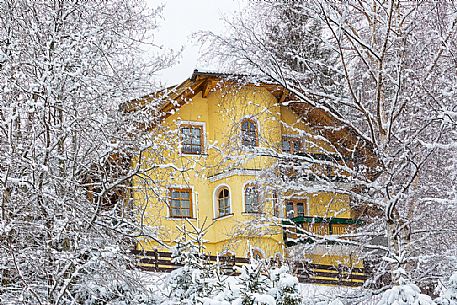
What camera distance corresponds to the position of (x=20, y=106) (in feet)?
31.7

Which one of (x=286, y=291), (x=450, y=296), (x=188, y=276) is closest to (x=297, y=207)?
(x=188, y=276)

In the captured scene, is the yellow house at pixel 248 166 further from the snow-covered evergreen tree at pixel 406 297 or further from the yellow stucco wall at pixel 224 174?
the snow-covered evergreen tree at pixel 406 297

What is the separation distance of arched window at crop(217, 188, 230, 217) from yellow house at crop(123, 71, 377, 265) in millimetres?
31

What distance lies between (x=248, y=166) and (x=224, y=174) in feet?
2.81

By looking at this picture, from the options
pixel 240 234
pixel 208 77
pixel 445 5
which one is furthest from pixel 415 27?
pixel 208 77

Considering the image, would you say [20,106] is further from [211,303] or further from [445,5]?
[445,5]

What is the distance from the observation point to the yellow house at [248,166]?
11609mm

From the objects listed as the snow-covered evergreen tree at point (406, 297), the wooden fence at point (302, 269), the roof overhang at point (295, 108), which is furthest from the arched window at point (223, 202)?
the snow-covered evergreen tree at point (406, 297)

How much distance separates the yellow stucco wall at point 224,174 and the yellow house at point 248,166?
24mm

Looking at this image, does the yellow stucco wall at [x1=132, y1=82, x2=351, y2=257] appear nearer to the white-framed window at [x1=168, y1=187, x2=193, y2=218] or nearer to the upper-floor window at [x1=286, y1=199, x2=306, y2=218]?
the white-framed window at [x1=168, y1=187, x2=193, y2=218]

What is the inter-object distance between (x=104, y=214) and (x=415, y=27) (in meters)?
5.71

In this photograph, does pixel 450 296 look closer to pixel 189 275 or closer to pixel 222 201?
pixel 189 275

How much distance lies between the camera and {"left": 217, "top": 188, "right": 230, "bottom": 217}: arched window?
23.1m

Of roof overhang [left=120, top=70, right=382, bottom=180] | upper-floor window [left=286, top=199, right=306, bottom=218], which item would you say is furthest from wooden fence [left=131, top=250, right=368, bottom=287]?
upper-floor window [left=286, top=199, right=306, bottom=218]
